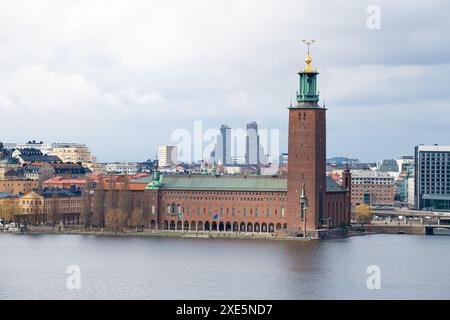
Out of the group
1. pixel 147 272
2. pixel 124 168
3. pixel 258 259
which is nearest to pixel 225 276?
pixel 147 272

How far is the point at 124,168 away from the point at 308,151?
2984 inches

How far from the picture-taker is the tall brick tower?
78000 millimetres

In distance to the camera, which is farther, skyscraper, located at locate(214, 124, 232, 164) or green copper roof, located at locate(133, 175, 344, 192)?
skyscraper, located at locate(214, 124, 232, 164)

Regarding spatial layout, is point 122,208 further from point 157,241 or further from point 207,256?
point 207,256

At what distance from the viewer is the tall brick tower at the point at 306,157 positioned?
3071 inches

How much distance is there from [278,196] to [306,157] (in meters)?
2.81

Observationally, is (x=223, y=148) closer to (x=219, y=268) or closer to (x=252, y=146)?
(x=252, y=146)

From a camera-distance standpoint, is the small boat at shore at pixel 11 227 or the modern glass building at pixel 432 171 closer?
the small boat at shore at pixel 11 227

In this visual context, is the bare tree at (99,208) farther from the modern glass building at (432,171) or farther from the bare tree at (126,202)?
the modern glass building at (432,171)

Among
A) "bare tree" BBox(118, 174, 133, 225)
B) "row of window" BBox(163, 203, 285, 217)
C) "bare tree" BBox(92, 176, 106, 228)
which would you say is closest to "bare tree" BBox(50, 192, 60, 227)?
"bare tree" BBox(92, 176, 106, 228)

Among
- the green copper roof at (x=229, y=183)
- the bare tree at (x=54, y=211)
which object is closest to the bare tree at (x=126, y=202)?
the green copper roof at (x=229, y=183)

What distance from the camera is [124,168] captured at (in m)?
153

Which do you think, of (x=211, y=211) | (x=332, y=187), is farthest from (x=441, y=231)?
(x=211, y=211)

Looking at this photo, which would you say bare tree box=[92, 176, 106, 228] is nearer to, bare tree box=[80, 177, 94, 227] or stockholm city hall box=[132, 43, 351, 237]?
bare tree box=[80, 177, 94, 227]
